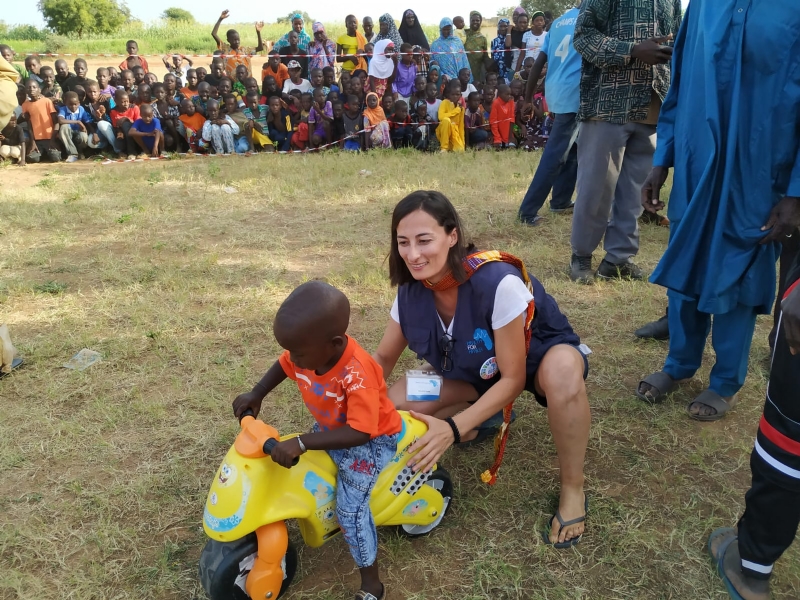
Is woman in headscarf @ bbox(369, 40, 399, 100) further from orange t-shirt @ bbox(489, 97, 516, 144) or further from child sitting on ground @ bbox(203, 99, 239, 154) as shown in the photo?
child sitting on ground @ bbox(203, 99, 239, 154)

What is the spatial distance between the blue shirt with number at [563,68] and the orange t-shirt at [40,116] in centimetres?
725

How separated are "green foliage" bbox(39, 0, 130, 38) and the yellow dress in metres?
26.6

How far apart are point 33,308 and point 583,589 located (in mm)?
3525

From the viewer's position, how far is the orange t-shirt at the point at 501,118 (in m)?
9.12

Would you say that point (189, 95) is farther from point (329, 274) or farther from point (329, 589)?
point (329, 589)

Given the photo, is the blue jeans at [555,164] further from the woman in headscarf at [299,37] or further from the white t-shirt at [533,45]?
the woman in headscarf at [299,37]

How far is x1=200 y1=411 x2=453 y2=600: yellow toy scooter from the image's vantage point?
5.47ft

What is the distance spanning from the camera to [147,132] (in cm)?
895

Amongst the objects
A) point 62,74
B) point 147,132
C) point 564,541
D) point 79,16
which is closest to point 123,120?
point 147,132

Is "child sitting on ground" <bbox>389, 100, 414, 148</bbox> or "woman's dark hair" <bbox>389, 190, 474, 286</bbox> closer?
"woman's dark hair" <bbox>389, 190, 474, 286</bbox>

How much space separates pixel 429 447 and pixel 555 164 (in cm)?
355

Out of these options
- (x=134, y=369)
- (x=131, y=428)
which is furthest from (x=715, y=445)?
(x=134, y=369)

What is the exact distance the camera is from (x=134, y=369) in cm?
311

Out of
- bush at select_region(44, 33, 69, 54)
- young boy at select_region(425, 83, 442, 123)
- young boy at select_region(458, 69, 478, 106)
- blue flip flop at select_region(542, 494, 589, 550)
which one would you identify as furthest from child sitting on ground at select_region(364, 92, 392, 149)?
bush at select_region(44, 33, 69, 54)
